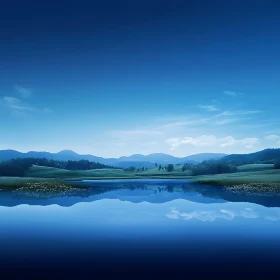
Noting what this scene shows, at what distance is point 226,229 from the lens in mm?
22656

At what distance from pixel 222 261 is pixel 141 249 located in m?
4.88

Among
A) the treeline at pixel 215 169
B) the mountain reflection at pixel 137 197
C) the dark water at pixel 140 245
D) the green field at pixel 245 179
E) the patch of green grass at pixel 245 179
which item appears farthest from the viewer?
the treeline at pixel 215 169

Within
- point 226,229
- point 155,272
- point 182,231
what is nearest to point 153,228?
point 182,231

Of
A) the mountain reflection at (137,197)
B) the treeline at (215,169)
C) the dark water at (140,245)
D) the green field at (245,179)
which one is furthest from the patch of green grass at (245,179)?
the treeline at (215,169)

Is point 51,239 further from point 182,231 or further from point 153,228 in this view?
point 182,231

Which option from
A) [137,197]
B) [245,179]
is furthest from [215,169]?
[137,197]

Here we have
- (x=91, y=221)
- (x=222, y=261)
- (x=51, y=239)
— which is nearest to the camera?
(x=222, y=261)

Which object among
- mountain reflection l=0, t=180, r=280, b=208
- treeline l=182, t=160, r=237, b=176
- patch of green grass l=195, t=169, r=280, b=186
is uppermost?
treeline l=182, t=160, r=237, b=176

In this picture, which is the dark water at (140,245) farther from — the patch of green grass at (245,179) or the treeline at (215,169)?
the treeline at (215,169)

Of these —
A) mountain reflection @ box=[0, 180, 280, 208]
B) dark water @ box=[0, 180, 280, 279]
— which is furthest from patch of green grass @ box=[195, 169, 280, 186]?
dark water @ box=[0, 180, 280, 279]

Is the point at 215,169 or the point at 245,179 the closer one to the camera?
the point at 245,179

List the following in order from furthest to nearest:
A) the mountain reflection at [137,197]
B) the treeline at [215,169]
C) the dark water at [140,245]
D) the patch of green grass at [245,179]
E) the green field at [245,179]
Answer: the treeline at [215,169] < the green field at [245,179] < the patch of green grass at [245,179] < the mountain reflection at [137,197] < the dark water at [140,245]

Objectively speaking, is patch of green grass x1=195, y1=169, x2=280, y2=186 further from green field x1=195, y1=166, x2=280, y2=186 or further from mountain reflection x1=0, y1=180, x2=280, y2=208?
mountain reflection x1=0, y1=180, x2=280, y2=208

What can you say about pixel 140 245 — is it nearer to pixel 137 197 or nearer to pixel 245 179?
pixel 137 197
